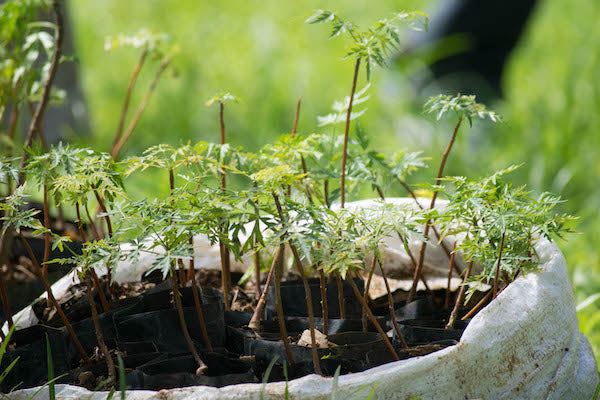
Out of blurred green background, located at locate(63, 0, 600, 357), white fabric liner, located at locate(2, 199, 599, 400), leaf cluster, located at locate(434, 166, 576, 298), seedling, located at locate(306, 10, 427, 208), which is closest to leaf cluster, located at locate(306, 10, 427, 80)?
seedling, located at locate(306, 10, 427, 208)

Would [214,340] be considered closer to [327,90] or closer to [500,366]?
[500,366]

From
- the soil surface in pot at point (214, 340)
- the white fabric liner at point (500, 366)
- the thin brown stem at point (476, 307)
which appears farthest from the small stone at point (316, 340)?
the thin brown stem at point (476, 307)

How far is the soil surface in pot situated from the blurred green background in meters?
1.14

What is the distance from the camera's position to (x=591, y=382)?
1.42 metres

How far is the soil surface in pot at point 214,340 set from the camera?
50.5 inches

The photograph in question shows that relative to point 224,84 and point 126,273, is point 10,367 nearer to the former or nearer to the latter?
point 126,273

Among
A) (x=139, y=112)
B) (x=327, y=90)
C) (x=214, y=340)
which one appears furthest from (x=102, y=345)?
(x=327, y=90)

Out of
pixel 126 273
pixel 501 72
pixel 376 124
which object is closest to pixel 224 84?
pixel 376 124

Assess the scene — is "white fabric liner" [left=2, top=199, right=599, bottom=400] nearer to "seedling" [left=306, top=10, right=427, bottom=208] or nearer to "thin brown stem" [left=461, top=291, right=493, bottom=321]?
"thin brown stem" [left=461, top=291, right=493, bottom=321]

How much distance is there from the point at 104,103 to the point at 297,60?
1.42 metres

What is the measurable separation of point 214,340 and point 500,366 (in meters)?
0.57

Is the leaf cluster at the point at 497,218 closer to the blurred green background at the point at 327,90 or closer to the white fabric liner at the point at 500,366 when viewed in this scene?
the white fabric liner at the point at 500,366

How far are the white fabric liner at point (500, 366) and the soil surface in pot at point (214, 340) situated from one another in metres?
0.06

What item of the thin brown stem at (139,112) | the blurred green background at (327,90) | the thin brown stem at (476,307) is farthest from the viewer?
the blurred green background at (327,90)
